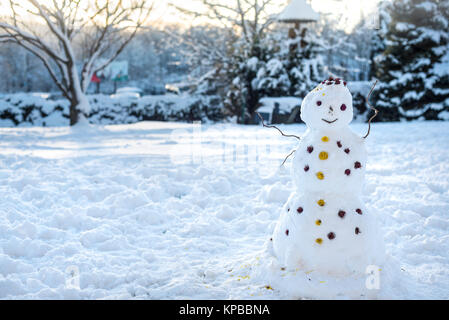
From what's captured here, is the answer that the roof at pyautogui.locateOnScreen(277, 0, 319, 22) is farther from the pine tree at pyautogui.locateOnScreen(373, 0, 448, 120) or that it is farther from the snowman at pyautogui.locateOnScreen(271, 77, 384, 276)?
the snowman at pyautogui.locateOnScreen(271, 77, 384, 276)

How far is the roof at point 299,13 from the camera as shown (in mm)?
17656

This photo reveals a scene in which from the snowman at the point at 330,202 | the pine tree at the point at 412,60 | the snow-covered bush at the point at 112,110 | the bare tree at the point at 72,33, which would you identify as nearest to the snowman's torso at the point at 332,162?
the snowman at the point at 330,202

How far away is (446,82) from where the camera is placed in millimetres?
17531

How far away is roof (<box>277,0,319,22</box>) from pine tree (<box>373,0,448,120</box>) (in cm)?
386

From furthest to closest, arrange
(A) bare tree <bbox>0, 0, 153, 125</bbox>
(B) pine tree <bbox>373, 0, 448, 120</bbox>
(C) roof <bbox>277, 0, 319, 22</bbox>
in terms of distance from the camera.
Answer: (B) pine tree <bbox>373, 0, 448, 120</bbox> → (C) roof <bbox>277, 0, 319, 22</bbox> → (A) bare tree <bbox>0, 0, 153, 125</bbox>

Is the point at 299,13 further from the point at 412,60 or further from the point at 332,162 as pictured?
the point at 332,162

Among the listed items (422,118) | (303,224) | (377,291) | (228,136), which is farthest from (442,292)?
→ (422,118)

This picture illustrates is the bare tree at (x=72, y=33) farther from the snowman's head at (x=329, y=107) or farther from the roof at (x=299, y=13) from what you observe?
the snowman's head at (x=329, y=107)

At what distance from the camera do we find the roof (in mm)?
17656

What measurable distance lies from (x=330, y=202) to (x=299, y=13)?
16.0 m

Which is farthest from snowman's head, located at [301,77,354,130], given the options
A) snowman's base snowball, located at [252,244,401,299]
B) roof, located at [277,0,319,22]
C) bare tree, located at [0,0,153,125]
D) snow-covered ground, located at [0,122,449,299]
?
roof, located at [277,0,319,22]

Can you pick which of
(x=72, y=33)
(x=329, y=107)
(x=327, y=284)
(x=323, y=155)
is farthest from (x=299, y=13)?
(x=327, y=284)

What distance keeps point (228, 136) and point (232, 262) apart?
9242 mm

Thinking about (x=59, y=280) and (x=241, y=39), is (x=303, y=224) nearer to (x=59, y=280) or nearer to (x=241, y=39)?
(x=59, y=280)
